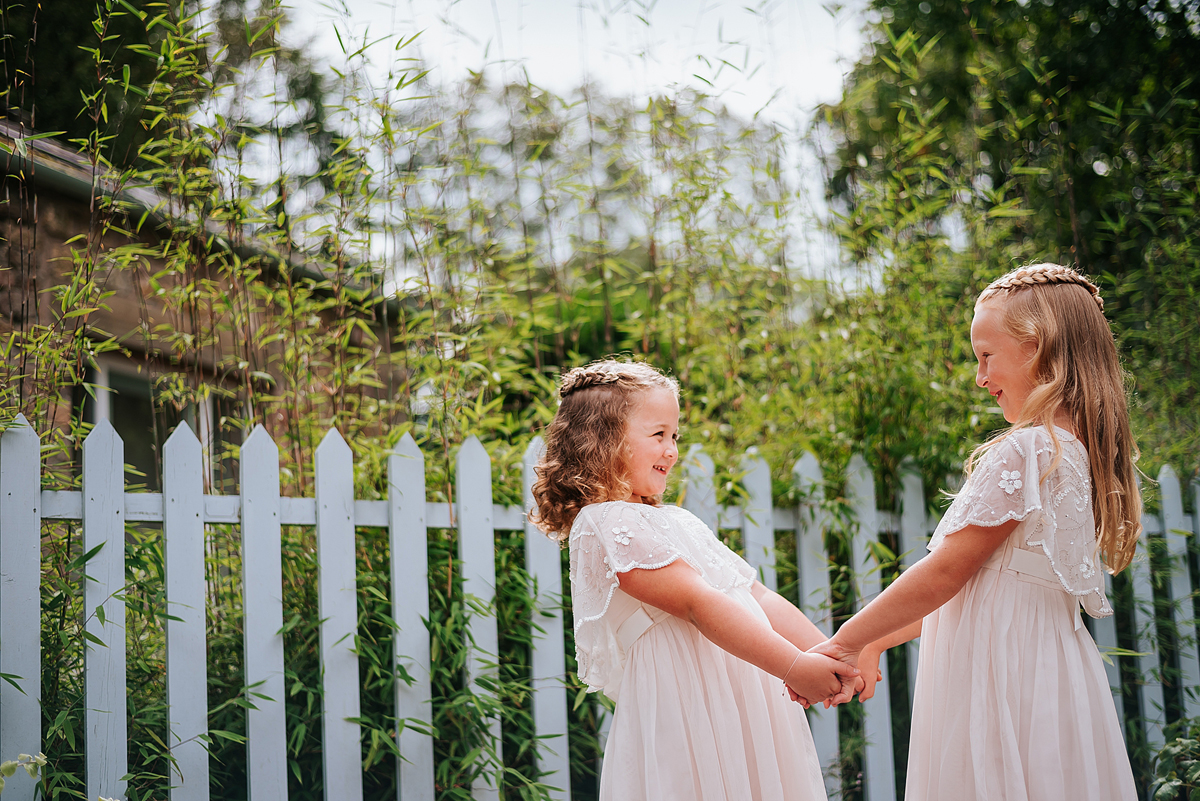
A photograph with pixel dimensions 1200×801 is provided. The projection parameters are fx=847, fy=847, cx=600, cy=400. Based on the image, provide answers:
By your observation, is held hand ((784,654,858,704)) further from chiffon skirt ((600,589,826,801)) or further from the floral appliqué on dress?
the floral appliqué on dress

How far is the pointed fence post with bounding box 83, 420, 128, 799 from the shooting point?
6.50 ft

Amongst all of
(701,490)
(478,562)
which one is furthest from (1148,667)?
(478,562)

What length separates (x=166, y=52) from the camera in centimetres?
228

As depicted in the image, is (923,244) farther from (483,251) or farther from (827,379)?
(483,251)

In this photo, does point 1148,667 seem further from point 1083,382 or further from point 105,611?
point 105,611

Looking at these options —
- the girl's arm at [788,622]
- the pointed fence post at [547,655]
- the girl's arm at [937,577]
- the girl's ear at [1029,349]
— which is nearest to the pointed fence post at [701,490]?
the pointed fence post at [547,655]

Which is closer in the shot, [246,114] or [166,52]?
[166,52]

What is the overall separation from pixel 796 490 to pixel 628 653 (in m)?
1.16

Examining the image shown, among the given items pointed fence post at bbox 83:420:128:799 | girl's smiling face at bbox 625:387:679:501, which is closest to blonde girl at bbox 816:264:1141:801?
girl's smiling face at bbox 625:387:679:501

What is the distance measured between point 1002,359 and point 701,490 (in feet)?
3.62

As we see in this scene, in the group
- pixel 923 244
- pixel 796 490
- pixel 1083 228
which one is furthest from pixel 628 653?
pixel 1083 228

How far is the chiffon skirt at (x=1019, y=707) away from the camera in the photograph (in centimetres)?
142

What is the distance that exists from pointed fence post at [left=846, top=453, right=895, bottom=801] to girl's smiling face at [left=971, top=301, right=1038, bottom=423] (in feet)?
3.32

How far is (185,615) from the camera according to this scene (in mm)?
2082
